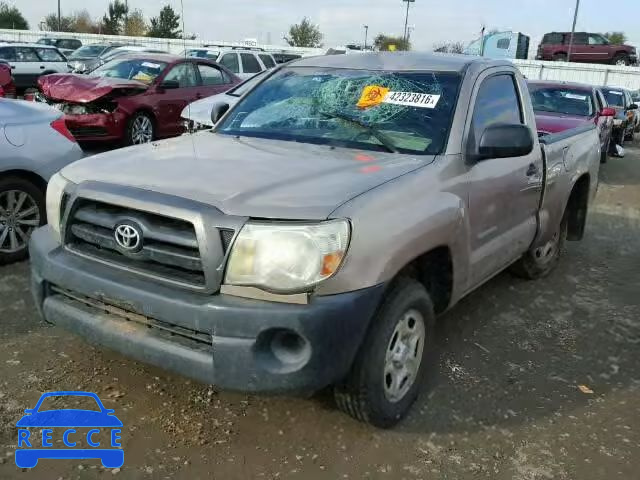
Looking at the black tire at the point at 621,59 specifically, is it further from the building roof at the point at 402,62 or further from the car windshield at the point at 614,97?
the building roof at the point at 402,62

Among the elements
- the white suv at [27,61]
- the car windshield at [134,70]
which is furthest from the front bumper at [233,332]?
the white suv at [27,61]

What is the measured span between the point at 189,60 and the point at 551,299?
836 centimetres

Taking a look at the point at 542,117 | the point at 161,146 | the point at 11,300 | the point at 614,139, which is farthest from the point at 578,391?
the point at 614,139

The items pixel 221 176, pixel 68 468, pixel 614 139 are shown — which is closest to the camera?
pixel 68 468

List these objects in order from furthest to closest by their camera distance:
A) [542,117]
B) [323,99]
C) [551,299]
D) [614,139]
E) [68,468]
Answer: [614,139] → [542,117] → [551,299] → [323,99] → [68,468]

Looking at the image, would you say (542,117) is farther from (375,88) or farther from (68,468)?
(68,468)

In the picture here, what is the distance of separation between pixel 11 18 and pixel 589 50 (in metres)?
53.9

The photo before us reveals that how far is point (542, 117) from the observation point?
31.4 feet

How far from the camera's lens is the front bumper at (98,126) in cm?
945

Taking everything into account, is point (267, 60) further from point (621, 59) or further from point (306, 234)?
point (621, 59)

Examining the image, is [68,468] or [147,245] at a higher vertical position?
[147,245]

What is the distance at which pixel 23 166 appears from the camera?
4.98 m

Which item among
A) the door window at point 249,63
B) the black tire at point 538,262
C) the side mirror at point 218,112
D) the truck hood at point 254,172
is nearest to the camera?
the truck hood at point 254,172

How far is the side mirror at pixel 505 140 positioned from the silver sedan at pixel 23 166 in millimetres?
3517
